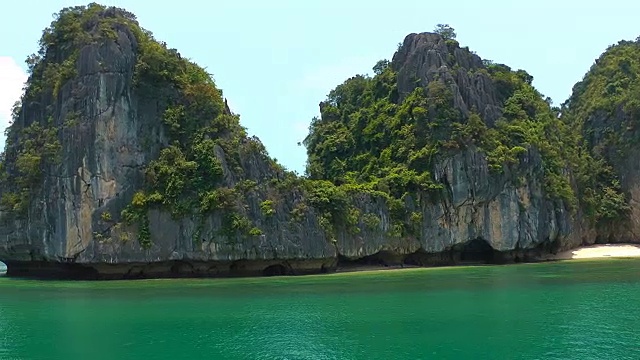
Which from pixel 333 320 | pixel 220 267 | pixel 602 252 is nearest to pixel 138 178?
pixel 220 267

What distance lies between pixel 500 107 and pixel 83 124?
27.0 m

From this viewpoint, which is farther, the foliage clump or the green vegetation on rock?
the foliage clump

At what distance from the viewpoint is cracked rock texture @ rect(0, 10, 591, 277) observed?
3188 cm

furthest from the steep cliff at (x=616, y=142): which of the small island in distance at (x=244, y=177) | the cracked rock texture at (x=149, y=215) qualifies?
the cracked rock texture at (x=149, y=215)

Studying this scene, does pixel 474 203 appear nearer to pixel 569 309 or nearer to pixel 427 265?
pixel 427 265

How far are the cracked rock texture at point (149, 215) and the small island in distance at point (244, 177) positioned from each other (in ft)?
0.26

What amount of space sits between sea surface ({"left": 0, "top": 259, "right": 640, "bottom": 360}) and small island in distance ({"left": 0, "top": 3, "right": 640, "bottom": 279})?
4.79 metres

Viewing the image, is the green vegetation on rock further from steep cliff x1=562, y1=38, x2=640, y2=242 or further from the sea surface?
the sea surface

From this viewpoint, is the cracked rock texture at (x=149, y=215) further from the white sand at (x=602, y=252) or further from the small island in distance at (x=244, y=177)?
the white sand at (x=602, y=252)

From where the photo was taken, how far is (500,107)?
43.8 metres

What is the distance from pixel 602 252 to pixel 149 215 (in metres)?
30.8

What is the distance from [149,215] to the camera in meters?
32.1

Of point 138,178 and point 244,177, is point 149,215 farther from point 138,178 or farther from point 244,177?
point 244,177

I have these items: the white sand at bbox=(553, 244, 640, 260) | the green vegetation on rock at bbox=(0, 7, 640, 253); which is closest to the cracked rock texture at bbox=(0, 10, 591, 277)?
the green vegetation on rock at bbox=(0, 7, 640, 253)
